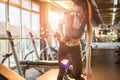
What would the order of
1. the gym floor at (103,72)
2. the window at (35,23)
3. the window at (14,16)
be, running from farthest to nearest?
1. the window at (35,23)
2. the window at (14,16)
3. the gym floor at (103,72)

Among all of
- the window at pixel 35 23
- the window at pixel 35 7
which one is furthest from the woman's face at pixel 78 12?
the window at pixel 35 7

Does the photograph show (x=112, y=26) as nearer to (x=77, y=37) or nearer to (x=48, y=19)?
→ (x=48, y=19)

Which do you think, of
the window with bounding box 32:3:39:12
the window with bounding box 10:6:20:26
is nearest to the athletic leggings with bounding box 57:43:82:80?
the window with bounding box 10:6:20:26

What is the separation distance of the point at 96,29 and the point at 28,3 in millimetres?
24725

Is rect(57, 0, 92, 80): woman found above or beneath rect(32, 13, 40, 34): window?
beneath

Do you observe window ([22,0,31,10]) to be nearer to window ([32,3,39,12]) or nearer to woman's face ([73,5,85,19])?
window ([32,3,39,12])

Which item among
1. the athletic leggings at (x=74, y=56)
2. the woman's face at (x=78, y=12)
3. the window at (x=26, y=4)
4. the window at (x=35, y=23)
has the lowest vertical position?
the athletic leggings at (x=74, y=56)

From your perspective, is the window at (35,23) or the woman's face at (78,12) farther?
the window at (35,23)

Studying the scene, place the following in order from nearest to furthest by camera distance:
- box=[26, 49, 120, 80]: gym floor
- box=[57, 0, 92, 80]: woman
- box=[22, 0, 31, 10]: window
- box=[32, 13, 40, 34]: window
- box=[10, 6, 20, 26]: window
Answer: box=[57, 0, 92, 80]: woman < box=[26, 49, 120, 80]: gym floor < box=[10, 6, 20, 26]: window < box=[22, 0, 31, 10]: window < box=[32, 13, 40, 34]: window

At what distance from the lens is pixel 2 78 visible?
2002 mm

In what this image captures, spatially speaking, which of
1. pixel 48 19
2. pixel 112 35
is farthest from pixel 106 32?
pixel 48 19

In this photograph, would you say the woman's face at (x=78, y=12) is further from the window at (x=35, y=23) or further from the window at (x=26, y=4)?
the window at (x=35, y=23)

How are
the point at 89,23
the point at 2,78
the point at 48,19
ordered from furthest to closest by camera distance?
the point at 48,19 → the point at 89,23 → the point at 2,78

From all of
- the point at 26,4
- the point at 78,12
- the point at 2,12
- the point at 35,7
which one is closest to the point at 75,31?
the point at 78,12
